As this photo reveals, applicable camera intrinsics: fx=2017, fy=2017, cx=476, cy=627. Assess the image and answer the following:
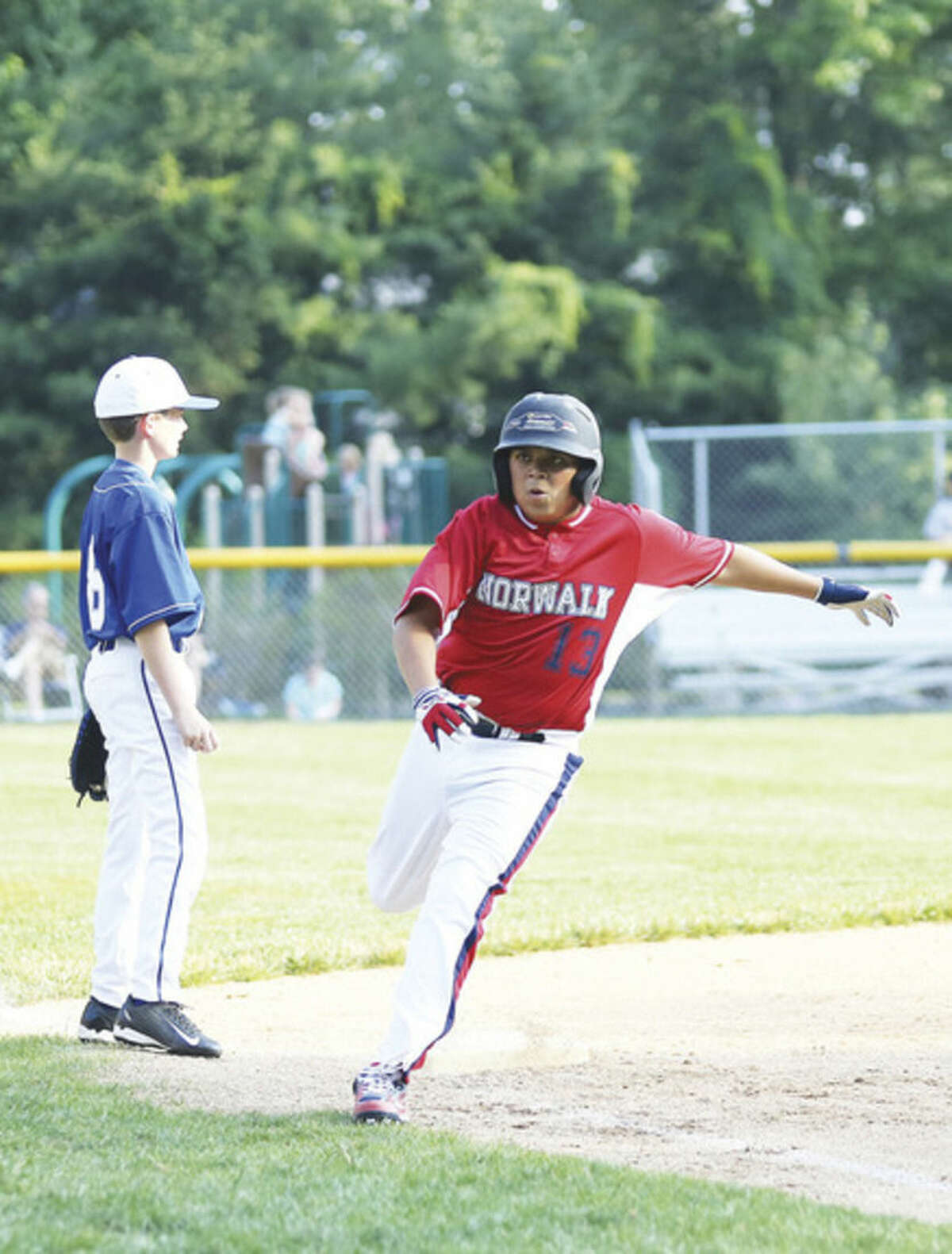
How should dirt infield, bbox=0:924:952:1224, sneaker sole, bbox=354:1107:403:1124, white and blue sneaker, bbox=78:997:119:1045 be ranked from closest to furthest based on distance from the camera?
dirt infield, bbox=0:924:952:1224, sneaker sole, bbox=354:1107:403:1124, white and blue sneaker, bbox=78:997:119:1045

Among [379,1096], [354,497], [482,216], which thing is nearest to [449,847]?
[379,1096]

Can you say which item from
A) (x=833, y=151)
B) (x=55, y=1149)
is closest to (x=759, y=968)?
(x=55, y=1149)

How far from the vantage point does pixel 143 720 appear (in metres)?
5.42

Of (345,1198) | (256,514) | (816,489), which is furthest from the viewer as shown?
(816,489)

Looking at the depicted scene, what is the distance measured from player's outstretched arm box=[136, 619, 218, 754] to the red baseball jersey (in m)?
0.74

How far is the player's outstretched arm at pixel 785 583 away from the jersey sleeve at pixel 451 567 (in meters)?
0.68

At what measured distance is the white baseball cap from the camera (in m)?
5.47

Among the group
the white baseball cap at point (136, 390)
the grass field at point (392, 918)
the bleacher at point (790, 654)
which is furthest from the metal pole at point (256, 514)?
Answer: the white baseball cap at point (136, 390)

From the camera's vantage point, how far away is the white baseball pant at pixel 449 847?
460cm

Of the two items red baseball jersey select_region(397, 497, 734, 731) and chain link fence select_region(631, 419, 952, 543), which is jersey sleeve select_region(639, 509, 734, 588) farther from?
chain link fence select_region(631, 419, 952, 543)

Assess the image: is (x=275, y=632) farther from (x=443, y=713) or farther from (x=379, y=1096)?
(x=443, y=713)

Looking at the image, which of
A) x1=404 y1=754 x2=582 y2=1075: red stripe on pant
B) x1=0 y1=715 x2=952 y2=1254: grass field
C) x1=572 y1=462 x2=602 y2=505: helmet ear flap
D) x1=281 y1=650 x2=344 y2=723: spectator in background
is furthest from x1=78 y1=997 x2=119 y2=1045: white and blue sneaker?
x1=281 y1=650 x2=344 y2=723: spectator in background

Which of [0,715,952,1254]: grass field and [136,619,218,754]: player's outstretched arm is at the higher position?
[136,619,218,754]: player's outstretched arm

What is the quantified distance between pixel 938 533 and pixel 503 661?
14.0 m
